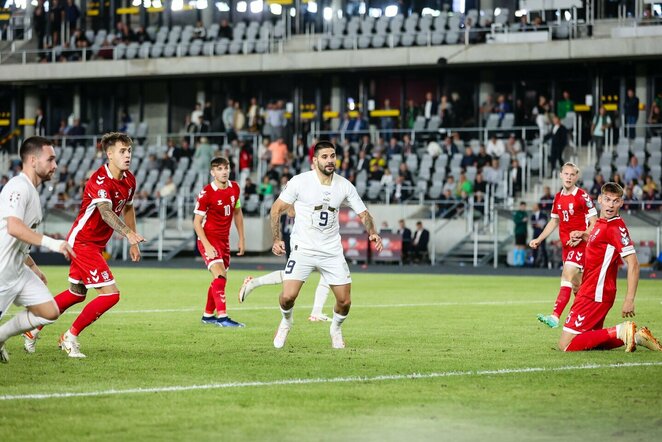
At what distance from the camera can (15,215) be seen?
9.70 m

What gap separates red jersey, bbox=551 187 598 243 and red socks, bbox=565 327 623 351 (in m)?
4.46

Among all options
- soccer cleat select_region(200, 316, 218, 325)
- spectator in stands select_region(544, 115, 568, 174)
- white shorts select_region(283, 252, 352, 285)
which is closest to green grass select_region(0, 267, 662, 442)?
soccer cleat select_region(200, 316, 218, 325)

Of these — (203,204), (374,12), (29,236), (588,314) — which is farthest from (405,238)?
(29,236)

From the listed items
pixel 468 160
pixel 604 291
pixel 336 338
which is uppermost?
pixel 468 160

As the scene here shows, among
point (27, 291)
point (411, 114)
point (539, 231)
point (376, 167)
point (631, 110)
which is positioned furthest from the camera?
point (411, 114)

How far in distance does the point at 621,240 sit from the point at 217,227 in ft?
20.2

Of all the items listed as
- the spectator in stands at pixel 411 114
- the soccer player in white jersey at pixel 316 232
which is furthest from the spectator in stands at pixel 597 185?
the soccer player in white jersey at pixel 316 232

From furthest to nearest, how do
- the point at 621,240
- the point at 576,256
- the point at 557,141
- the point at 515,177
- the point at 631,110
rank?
the point at 631,110, the point at 557,141, the point at 515,177, the point at 576,256, the point at 621,240

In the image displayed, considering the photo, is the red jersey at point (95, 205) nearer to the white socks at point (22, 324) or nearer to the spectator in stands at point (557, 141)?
the white socks at point (22, 324)

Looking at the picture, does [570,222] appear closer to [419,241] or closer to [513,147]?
[419,241]

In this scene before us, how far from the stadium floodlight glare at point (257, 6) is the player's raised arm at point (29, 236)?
4127cm

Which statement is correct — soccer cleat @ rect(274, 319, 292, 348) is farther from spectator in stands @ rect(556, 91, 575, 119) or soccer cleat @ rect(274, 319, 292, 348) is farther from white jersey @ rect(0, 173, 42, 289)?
spectator in stands @ rect(556, 91, 575, 119)

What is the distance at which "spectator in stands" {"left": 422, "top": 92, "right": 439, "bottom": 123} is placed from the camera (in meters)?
43.6

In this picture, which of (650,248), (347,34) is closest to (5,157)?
(347,34)
